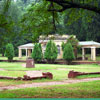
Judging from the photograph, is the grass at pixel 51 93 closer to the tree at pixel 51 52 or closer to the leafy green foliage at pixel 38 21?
the leafy green foliage at pixel 38 21

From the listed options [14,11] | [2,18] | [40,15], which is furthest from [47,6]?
[14,11]

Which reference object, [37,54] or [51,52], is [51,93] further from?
[37,54]

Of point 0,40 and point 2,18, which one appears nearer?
point 2,18

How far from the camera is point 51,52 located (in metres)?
35.1

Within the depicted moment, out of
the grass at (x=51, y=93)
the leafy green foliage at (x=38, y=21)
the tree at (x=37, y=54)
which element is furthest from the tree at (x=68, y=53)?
the grass at (x=51, y=93)

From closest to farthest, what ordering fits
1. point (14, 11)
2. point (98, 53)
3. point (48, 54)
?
1. point (48, 54)
2. point (98, 53)
3. point (14, 11)

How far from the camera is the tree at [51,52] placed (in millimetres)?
35062

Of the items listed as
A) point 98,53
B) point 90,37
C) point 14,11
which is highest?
point 14,11

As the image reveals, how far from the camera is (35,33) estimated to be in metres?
10.8

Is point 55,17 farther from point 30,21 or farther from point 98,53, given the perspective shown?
point 98,53

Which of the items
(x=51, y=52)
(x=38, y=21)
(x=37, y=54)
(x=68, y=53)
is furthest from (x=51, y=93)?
(x=37, y=54)

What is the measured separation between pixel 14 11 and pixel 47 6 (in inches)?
1731

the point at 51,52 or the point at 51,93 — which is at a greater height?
the point at 51,52

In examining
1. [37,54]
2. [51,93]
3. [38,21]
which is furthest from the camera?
[37,54]
